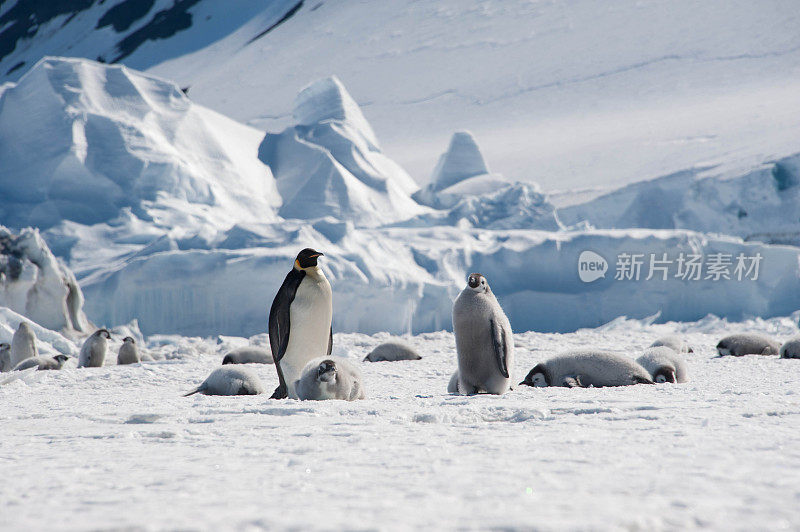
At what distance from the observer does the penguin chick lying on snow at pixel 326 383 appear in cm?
396

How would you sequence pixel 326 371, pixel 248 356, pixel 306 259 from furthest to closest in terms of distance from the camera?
pixel 248 356 < pixel 306 259 < pixel 326 371

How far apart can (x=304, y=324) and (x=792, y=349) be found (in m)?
4.45

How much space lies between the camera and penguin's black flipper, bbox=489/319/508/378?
4.15 m

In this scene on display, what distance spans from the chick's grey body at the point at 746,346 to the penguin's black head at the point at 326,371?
16.2 feet

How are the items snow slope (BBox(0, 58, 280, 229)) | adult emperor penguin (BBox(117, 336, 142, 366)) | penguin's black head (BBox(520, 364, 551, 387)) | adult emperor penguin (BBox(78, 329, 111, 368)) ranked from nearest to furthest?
penguin's black head (BBox(520, 364, 551, 387)) → adult emperor penguin (BBox(78, 329, 111, 368)) → adult emperor penguin (BBox(117, 336, 142, 366)) → snow slope (BBox(0, 58, 280, 229))

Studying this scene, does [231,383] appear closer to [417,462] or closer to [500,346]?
[500,346]

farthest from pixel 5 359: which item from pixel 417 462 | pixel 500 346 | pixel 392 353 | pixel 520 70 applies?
pixel 520 70

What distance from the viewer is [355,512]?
1539 mm

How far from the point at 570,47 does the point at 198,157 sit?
3356 centimetres

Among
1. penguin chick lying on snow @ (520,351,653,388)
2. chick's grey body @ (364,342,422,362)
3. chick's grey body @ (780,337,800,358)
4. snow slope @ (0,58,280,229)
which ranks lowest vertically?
chick's grey body @ (780,337,800,358)

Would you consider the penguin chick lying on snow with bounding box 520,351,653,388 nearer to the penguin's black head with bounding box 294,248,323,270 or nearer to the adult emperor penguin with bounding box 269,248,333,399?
the adult emperor penguin with bounding box 269,248,333,399

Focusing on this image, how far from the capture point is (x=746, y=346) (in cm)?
758

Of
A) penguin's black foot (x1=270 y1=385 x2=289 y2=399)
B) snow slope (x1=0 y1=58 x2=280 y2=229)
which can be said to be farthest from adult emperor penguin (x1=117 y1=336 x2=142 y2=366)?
snow slope (x1=0 y1=58 x2=280 y2=229)

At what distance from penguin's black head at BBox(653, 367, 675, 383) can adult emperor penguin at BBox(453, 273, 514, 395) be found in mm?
1096
